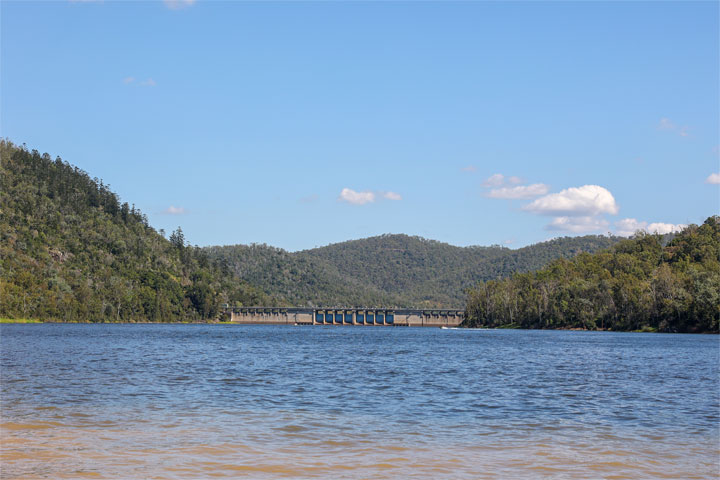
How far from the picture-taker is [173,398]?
36.2m

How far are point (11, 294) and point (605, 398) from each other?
180113 mm

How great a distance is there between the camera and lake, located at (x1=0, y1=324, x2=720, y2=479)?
21.1 m

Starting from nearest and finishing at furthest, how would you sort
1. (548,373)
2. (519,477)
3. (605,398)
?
(519,477)
(605,398)
(548,373)

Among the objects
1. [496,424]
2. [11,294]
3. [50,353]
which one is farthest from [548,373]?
[11,294]

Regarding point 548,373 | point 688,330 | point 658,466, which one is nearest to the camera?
point 658,466

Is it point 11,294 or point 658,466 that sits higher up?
point 11,294

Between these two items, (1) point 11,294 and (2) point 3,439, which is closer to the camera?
(2) point 3,439

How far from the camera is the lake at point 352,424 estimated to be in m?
21.1

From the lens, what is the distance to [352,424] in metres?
28.9

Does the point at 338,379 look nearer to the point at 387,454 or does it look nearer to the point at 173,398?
the point at 173,398

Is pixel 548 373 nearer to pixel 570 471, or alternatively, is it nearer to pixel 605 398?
pixel 605 398

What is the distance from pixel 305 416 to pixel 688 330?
15462 centimetres

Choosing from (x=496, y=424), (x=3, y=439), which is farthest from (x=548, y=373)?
(x=3, y=439)

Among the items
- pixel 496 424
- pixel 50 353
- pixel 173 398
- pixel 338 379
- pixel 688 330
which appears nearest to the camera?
pixel 496 424
